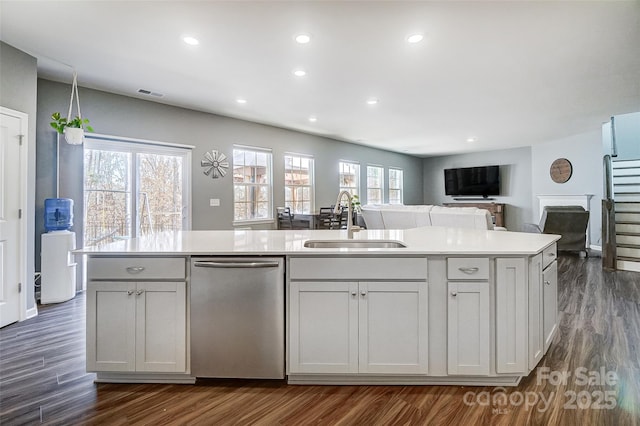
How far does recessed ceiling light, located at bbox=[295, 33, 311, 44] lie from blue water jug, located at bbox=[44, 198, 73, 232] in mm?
3267

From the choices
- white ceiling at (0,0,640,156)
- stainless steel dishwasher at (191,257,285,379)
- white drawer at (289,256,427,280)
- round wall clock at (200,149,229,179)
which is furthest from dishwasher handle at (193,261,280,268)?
round wall clock at (200,149,229,179)

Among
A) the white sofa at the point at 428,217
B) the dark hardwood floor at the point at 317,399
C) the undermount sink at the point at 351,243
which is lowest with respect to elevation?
the dark hardwood floor at the point at 317,399

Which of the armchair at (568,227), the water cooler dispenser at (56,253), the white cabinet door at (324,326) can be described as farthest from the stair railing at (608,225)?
the water cooler dispenser at (56,253)

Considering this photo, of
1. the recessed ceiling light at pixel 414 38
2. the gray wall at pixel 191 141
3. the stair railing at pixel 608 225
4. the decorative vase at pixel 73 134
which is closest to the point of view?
the recessed ceiling light at pixel 414 38

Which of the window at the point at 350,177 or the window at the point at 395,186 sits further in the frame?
the window at the point at 395,186

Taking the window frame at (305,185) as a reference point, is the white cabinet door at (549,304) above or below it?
below

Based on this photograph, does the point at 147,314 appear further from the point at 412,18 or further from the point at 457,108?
the point at 457,108

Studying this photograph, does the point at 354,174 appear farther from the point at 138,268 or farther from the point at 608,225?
the point at 138,268

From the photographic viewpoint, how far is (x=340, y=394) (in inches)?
78.4

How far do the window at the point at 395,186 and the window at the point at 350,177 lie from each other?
1726 mm

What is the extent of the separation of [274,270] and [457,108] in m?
4.62

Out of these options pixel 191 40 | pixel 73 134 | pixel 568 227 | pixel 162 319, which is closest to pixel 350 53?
pixel 191 40

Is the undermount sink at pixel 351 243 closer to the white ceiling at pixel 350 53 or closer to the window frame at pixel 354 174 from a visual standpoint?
the white ceiling at pixel 350 53

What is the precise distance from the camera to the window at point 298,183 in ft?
23.4
